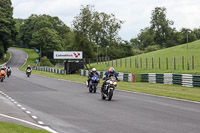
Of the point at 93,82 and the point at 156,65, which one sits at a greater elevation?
the point at 156,65

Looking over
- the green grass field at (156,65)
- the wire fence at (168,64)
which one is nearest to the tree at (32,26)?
the green grass field at (156,65)

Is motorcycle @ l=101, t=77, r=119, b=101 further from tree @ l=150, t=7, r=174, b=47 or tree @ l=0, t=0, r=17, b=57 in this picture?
tree @ l=150, t=7, r=174, b=47

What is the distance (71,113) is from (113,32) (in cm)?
10887

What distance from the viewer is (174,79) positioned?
1119 inches

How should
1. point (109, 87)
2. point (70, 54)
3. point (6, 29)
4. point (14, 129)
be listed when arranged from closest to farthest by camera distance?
point (14, 129) < point (109, 87) < point (70, 54) < point (6, 29)

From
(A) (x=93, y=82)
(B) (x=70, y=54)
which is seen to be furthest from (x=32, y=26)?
(A) (x=93, y=82)

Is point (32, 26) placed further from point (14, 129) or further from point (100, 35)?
point (14, 129)

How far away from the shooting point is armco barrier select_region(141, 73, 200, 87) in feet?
84.3

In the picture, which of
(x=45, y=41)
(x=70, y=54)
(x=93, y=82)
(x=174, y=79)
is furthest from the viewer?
(x=45, y=41)

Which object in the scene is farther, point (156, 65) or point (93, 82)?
point (156, 65)

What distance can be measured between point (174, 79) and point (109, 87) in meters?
13.4

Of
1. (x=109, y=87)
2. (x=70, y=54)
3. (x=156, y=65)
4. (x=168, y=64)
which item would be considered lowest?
(x=109, y=87)

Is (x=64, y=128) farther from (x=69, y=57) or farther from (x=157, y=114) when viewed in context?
(x=69, y=57)

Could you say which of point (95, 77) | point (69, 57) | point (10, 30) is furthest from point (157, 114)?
point (10, 30)
